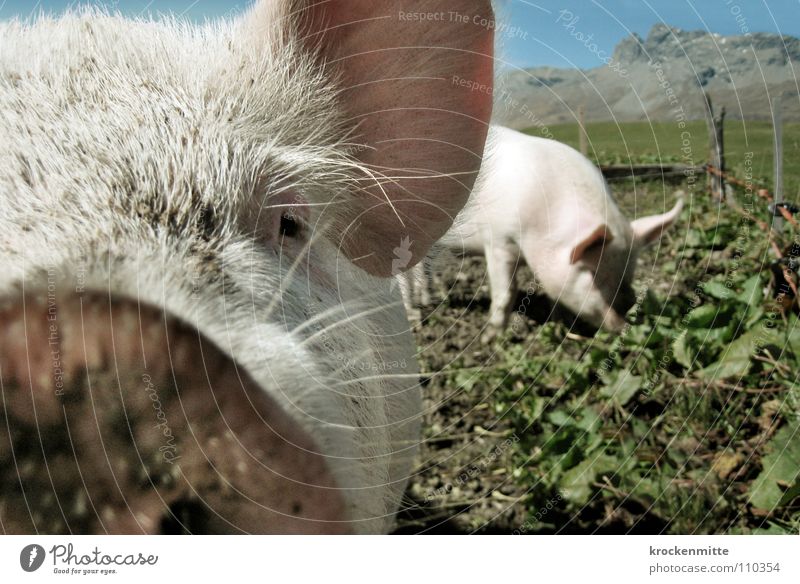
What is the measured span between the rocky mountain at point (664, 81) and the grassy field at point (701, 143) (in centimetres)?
3

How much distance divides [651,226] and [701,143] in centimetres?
66

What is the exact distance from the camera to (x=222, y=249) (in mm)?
725

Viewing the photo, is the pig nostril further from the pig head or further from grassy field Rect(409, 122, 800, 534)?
the pig head

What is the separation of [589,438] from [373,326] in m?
0.72

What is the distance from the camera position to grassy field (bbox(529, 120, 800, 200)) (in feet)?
4.17

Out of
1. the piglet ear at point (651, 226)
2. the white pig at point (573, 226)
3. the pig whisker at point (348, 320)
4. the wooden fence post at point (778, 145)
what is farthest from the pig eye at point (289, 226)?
the piglet ear at point (651, 226)

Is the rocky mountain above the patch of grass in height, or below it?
above

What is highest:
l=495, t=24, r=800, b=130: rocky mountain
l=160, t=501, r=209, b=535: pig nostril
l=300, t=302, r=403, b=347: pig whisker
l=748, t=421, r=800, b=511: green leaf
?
l=495, t=24, r=800, b=130: rocky mountain

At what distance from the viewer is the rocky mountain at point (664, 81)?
1.11 meters

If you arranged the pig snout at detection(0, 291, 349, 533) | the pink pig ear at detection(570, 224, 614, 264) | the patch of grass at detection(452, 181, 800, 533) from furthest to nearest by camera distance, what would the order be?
the pink pig ear at detection(570, 224, 614, 264)
the patch of grass at detection(452, 181, 800, 533)
the pig snout at detection(0, 291, 349, 533)
